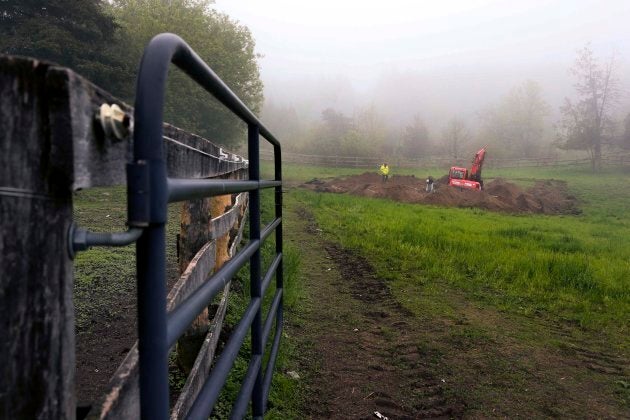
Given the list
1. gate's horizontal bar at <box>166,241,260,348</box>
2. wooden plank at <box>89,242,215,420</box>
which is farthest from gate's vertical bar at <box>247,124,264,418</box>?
A: wooden plank at <box>89,242,215,420</box>

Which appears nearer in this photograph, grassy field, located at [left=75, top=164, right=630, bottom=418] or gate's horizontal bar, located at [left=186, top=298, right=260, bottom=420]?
gate's horizontal bar, located at [left=186, top=298, right=260, bottom=420]

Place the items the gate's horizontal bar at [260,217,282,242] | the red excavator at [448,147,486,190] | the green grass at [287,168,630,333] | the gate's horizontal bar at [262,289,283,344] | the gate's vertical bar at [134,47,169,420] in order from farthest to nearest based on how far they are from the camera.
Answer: the red excavator at [448,147,486,190], the green grass at [287,168,630,333], the gate's horizontal bar at [262,289,283,344], the gate's horizontal bar at [260,217,282,242], the gate's vertical bar at [134,47,169,420]

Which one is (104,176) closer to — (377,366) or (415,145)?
(377,366)

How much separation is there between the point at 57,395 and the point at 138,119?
0.47 m

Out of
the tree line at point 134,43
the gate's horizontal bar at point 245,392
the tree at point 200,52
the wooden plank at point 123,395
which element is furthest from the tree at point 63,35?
the wooden plank at point 123,395

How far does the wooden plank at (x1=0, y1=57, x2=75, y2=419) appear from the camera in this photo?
0.61 m

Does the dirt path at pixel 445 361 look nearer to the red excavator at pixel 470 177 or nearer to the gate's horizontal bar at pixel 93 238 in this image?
the gate's horizontal bar at pixel 93 238

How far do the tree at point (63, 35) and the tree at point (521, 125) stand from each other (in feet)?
164

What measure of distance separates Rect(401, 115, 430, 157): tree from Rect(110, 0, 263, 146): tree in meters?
28.6

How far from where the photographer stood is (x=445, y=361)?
13.1ft

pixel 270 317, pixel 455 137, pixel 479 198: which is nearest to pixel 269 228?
pixel 270 317

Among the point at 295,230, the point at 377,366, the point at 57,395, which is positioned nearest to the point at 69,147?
the point at 57,395

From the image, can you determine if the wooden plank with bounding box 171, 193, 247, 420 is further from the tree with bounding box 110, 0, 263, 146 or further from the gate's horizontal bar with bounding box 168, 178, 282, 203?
the tree with bounding box 110, 0, 263, 146

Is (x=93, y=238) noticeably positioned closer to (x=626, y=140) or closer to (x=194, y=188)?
(x=194, y=188)
